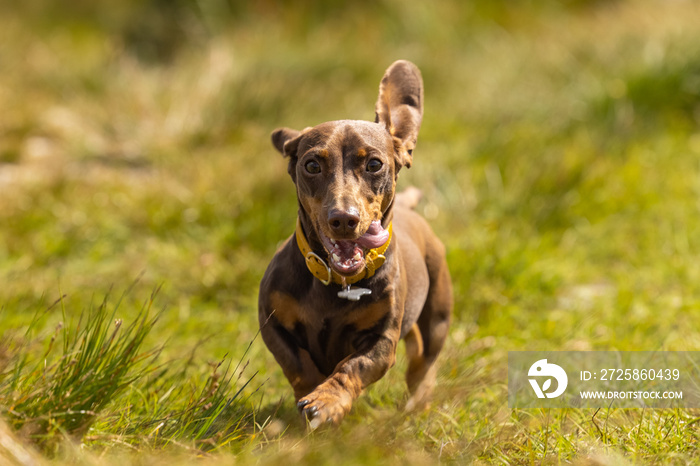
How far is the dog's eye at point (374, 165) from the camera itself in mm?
2789

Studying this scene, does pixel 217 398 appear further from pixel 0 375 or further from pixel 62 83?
pixel 62 83

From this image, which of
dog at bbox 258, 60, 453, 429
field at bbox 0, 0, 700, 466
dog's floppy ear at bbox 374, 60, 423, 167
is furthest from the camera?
dog's floppy ear at bbox 374, 60, 423, 167

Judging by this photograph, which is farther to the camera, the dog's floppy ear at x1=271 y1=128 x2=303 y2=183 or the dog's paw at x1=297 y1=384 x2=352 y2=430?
the dog's floppy ear at x1=271 y1=128 x2=303 y2=183

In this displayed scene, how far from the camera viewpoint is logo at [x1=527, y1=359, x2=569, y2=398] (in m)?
3.74

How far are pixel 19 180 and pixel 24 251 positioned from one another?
1223 mm

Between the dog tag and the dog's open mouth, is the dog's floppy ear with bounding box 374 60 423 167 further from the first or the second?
the dog tag

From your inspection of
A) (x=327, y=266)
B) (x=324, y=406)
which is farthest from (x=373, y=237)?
(x=324, y=406)

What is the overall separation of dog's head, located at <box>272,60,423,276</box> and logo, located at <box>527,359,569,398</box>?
143cm

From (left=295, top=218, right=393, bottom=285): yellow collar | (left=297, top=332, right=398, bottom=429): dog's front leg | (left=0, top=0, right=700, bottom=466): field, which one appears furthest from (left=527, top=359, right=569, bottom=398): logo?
(left=295, top=218, right=393, bottom=285): yellow collar

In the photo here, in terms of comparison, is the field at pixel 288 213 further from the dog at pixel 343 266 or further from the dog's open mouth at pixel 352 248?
the dog's open mouth at pixel 352 248

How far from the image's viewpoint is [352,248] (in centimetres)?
276

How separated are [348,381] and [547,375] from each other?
5.21 feet

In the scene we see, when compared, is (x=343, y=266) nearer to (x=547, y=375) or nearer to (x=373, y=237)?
(x=373, y=237)

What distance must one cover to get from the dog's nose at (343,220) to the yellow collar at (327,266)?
27cm
